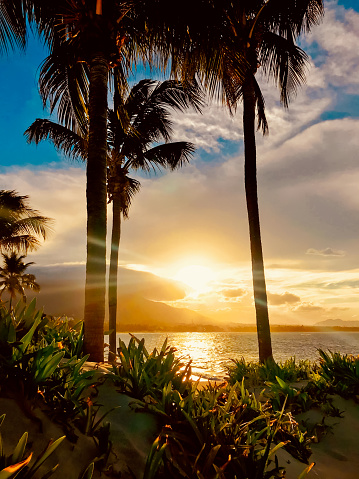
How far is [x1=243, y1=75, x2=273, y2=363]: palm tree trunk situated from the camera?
8461 mm

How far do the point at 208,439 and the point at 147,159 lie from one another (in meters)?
13.1

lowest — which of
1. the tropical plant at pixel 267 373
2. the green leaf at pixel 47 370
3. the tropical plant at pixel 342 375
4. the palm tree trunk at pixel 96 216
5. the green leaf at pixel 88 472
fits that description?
the tropical plant at pixel 267 373

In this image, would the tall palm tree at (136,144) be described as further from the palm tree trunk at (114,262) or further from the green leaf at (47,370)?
the green leaf at (47,370)

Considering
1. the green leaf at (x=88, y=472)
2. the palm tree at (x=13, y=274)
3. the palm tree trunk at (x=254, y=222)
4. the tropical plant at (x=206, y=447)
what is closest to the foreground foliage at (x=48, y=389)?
the green leaf at (x=88, y=472)

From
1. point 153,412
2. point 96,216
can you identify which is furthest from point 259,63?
point 153,412

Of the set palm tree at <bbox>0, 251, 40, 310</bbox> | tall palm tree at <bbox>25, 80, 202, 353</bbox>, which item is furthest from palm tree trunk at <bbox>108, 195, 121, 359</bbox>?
palm tree at <bbox>0, 251, 40, 310</bbox>

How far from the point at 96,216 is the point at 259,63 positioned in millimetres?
8109

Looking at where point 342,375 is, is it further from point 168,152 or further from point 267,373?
point 168,152

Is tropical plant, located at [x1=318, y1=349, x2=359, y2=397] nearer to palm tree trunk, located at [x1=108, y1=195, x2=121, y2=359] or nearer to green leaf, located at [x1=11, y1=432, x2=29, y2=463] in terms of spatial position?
green leaf, located at [x1=11, y1=432, x2=29, y2=463]

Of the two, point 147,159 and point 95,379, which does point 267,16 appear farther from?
point 95,379

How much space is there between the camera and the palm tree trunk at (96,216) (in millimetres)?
4535

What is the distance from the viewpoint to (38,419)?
7.36 feet

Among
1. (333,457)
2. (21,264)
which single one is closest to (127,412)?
(333,457)

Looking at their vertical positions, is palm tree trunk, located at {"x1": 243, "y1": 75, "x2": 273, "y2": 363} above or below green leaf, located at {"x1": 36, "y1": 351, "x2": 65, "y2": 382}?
above
